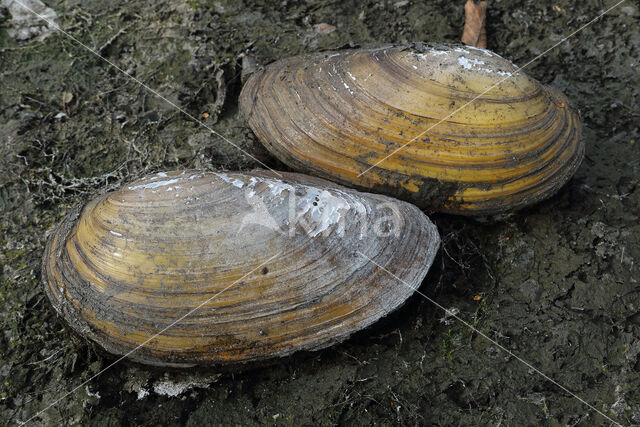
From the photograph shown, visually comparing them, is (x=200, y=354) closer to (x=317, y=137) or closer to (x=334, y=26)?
(x=317, y=137)

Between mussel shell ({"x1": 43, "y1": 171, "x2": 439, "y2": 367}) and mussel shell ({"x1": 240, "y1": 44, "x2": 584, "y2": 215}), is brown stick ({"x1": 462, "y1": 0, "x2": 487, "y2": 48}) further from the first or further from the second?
mussel shell ({"x1": 43, "y1": 171, "x2": 439, "y2": 367})

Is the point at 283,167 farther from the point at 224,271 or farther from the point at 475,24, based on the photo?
the point at 475,24

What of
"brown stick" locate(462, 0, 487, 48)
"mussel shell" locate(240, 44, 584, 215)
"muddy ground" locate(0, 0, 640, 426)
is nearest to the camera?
"muddy ground" locate(0, 0, 640, 426)

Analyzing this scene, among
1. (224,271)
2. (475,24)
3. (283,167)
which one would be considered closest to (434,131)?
(283,167)

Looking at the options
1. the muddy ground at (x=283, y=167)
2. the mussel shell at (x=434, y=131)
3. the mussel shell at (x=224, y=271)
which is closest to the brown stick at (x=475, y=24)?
the muddy ground at (x=283, y=167)

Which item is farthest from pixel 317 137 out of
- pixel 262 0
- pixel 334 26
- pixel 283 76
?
pixel 262 0

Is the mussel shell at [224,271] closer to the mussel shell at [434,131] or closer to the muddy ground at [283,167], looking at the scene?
the muddy ground at [283,167]

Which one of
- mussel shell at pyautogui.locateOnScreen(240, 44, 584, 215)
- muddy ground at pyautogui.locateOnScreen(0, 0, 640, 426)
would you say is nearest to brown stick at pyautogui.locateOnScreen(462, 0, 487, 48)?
muddy ground at pyautogui.locateOnScreen(0, 0, 640, 426)

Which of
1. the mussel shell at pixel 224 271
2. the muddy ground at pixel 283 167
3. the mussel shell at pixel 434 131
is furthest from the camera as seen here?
the mussel shell at pixel 434 131
